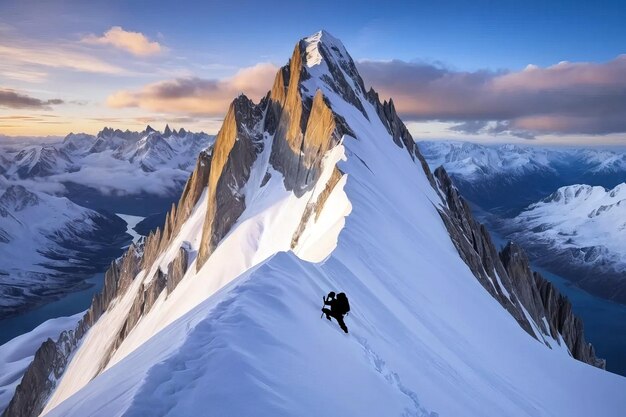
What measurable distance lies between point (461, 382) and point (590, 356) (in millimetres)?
61530

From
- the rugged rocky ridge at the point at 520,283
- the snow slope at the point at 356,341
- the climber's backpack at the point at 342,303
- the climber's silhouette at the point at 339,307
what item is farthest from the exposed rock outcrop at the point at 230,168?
the climber's backpack at the point at 342,303

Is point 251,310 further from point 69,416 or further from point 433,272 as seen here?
point 433,272

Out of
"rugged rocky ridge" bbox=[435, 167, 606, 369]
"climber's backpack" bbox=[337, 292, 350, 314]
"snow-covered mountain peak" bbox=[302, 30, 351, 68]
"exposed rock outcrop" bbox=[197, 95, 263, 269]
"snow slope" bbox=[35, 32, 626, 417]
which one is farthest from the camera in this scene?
"snow-covered mountain peak" bbox=[302, 30, 351, 68]

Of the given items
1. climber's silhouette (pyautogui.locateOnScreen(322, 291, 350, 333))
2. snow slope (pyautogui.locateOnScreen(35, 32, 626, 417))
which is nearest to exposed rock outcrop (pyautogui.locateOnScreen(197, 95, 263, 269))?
snow slope (pyautogui.locateOnScreen(35, 32, 626, 417))

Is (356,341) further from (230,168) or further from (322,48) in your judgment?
(322,48)

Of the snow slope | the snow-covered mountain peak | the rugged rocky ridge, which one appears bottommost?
the rugged rocky ridge

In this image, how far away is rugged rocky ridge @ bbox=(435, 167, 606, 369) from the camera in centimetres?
5294

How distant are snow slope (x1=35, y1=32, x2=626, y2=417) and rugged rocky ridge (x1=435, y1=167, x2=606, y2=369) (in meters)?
10.8

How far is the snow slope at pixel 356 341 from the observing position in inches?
Result: 306

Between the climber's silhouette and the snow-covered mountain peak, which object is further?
the snow-covered mountain peak

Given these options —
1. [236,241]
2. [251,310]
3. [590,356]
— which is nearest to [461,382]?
[251,310]

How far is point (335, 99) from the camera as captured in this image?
201ft

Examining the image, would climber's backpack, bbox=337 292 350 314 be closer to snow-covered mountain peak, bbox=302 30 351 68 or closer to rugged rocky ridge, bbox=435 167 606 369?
rugged rocky ridge, bbox=435 167 606 369

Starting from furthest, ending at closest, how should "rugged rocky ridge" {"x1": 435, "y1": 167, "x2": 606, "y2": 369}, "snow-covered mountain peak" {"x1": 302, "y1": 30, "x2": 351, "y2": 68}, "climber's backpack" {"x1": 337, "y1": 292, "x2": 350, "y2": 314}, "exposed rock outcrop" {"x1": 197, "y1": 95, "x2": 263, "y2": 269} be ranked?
"snow-covered mountain peak" {"x1": 302, "y1": 30, "x2": 351, "y2": 68}, "exposed rock outcrop" {"x1": 197, "y1": 95, "x2": 263, "y2": 269}, "rugged rocky ridge" {"x1": 435, "y1": 167, "x2": 606, "y2": 369}, "climber's backpack" {"x1": 337, "y1": 292, "x2": 350, "y2": 314}
